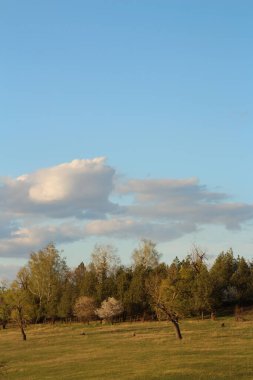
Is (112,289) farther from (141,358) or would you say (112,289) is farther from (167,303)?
(141,358)

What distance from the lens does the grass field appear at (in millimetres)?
48625

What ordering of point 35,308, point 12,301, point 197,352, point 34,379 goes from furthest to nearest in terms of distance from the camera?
point 35,308 < point 12,301 < point 197,352 < point 34,379

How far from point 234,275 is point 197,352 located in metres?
84.8

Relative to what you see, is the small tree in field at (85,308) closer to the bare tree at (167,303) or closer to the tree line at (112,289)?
the tree line at (112,289)

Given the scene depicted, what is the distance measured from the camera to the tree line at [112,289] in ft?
418

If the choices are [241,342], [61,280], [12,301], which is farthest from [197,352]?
[61,280]

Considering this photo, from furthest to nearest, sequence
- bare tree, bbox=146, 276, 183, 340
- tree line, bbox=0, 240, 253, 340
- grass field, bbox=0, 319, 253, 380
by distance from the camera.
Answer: tree line, bbox=0, 240, 253, 340 < bare tree, bbox=146, 276, 183, 340 < grass field, bbox=0, 319, 253, 380

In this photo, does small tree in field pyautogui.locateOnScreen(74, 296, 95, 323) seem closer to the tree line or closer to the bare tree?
the tree line

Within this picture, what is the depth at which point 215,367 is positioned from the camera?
1949 inches

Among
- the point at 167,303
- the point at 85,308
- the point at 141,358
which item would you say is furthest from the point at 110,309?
the point at 141,358

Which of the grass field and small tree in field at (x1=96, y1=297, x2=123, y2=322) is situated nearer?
the grass field

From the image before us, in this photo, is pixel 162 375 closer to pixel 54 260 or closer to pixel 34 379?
pixel 34 379

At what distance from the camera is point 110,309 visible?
130 metres

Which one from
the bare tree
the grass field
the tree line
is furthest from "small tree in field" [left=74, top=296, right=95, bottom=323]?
the grass field
